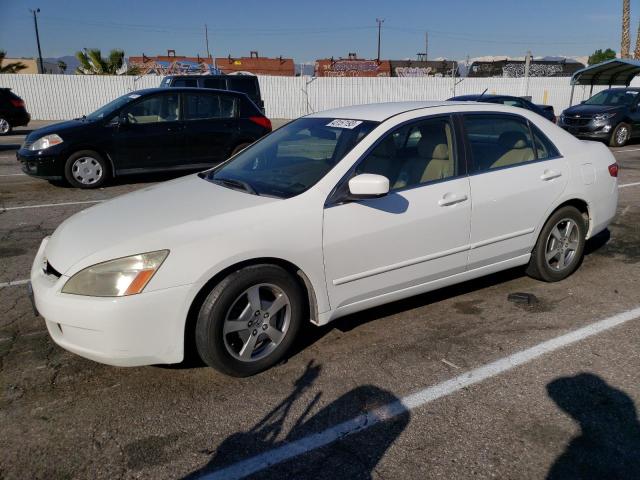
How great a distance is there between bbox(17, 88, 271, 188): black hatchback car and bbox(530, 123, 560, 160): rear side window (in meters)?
6.63

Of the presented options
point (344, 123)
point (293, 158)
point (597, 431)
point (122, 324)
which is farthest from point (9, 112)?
point (597, 431)

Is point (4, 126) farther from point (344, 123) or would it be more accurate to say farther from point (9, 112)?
point (344, 123)

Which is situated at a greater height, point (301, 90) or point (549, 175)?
point (301, 90)

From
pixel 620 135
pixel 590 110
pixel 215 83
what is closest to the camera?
pixel 620 135

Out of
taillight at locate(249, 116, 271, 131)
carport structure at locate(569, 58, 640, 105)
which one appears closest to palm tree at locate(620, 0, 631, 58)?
carport structure at locate(569, 58, 640, 105)

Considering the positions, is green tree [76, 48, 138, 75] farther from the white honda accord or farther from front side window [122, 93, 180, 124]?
the white honda accord

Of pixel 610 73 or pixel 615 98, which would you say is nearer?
pixel 615 98

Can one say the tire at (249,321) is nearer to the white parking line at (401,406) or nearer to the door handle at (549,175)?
the white parking line at (401,406)

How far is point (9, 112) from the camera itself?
59.2 feet

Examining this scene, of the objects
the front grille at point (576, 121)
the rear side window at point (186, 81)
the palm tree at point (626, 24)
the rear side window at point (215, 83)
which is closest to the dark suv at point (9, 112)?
the rear side window at point (186, 81)

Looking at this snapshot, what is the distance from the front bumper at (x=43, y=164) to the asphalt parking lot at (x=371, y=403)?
5.22 meters

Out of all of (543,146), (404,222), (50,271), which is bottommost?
(50,271)

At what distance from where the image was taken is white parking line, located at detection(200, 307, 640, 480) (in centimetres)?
251

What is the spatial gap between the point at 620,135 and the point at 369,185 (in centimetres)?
1486
